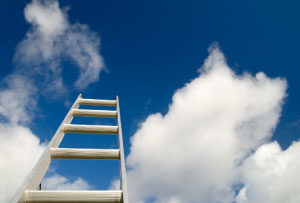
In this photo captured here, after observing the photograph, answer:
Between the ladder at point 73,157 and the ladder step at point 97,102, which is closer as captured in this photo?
the ladder at point 73,157

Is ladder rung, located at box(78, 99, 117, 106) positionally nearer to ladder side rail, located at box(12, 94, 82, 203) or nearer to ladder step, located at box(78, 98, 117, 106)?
ladder step, located at box(78, 98, 117, 106)

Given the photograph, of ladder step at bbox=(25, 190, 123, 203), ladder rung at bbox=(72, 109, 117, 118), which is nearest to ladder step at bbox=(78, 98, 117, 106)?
ladder rung at bbox=(72, 109, 117, 118)

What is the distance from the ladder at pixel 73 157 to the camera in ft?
6.31

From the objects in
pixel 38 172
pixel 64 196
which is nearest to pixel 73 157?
pixel 38 172

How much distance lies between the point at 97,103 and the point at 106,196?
2806 mm

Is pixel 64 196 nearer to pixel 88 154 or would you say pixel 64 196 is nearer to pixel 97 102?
pixel 88 154

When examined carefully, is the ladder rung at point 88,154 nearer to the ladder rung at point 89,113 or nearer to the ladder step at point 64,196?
the ladder step at point 64,196

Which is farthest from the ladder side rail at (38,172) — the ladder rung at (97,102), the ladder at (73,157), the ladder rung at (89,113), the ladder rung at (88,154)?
the ladder rung at (97,102)

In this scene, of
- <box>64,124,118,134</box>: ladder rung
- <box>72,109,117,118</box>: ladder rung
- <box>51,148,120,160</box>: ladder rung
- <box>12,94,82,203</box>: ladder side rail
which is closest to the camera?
<box>12,94,82,203</box>: ladder side rail

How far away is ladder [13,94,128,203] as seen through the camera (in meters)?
1.92

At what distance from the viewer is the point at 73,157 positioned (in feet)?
8.50

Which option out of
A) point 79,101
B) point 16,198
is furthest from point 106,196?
point 79,101

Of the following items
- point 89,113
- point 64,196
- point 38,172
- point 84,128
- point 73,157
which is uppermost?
point 89,113

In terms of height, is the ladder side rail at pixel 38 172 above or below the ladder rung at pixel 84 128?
below
